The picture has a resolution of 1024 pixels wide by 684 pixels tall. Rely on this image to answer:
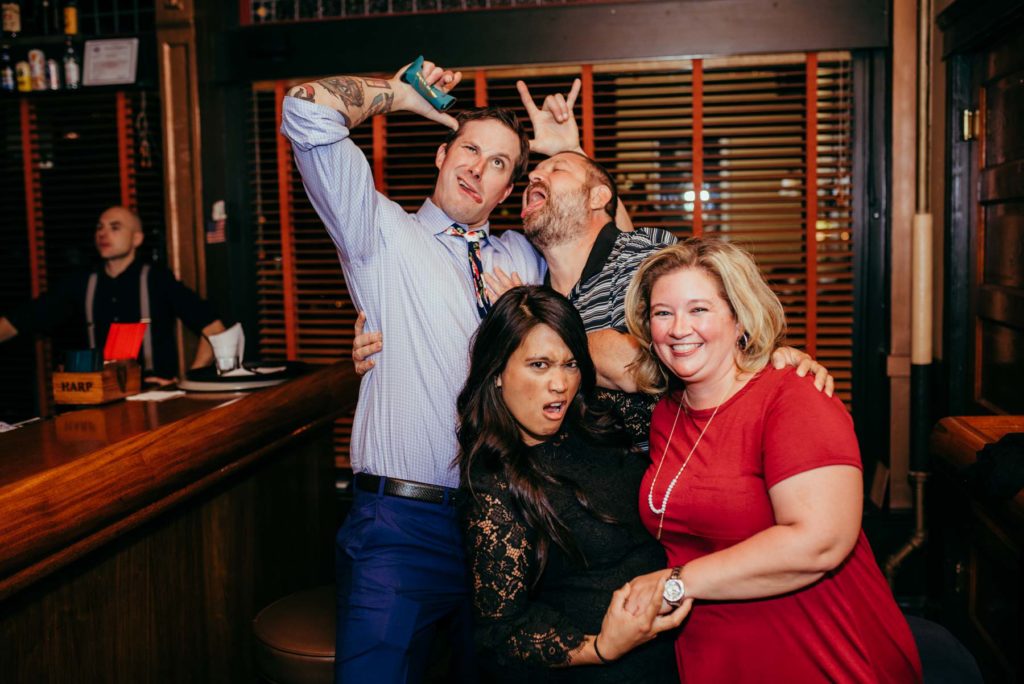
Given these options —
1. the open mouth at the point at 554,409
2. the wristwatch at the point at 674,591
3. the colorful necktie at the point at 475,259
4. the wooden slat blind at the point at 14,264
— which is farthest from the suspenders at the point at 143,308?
the wristwatch at the point at 674,591

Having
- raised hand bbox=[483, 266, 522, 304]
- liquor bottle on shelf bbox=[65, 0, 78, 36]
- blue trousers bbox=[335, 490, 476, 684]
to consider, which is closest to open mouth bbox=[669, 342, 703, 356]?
raised hand bbox=[483, 266, 522, 304]

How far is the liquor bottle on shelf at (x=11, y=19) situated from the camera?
4.67 meters

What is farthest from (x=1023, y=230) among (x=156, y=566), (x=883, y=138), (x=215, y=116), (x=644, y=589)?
(x=215, y=116)

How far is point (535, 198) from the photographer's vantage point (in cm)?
252

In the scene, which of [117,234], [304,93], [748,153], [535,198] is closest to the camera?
[304,93]

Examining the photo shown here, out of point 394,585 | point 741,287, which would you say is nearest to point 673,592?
point 741,287

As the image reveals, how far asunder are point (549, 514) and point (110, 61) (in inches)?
157

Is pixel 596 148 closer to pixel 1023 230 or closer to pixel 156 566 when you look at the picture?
pixel 1023 230

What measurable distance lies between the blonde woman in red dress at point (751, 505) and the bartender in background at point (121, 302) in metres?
3.02

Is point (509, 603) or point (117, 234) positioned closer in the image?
point (509, 603)

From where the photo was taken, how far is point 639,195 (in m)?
4.21

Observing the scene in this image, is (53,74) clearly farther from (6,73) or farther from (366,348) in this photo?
(366,348)

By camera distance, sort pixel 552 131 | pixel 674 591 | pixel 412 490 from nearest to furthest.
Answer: pixel 674 591 < pixel 412 490 < pixel 552 131

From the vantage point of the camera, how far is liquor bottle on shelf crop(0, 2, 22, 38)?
15.3 feet
